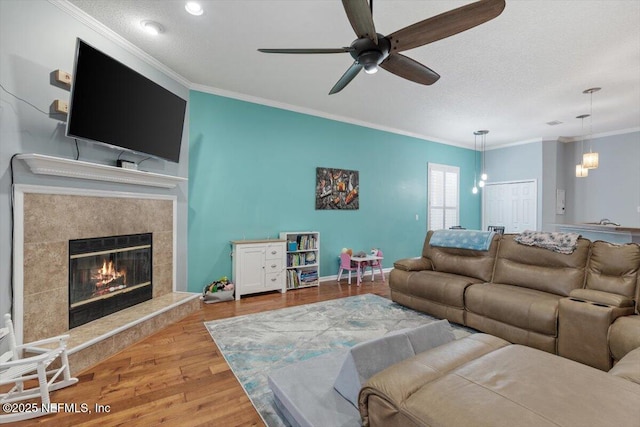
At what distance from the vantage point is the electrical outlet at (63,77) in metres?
2.41

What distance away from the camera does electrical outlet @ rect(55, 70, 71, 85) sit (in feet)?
7.91

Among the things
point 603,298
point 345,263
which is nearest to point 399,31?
point 603,298

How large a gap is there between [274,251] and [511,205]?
603 cm

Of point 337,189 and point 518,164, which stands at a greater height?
point 518,164

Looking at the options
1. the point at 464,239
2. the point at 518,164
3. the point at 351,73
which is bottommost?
the point at 464,239

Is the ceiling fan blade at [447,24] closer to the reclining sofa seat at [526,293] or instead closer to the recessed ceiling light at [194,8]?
the recessed ceiling light at [194,8]

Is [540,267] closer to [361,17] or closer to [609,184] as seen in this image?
[361,17]

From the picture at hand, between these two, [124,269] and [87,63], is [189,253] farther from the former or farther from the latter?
[87,63]

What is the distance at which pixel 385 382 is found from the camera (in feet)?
3.87

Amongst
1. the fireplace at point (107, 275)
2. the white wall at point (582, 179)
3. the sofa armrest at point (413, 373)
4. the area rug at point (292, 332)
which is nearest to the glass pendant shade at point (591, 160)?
the white wall at point (582, 179)

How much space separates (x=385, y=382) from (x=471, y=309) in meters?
2.16

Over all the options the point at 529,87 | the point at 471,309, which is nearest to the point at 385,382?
the point at 471,309

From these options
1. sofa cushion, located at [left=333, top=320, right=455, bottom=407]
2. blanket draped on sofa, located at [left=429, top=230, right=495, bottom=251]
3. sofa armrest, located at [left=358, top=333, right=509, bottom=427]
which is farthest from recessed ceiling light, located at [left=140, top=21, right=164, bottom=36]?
blanket draped on sofa, located at [left=429, top=230, right=495, bottom=251]

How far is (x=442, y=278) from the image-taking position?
329cm
